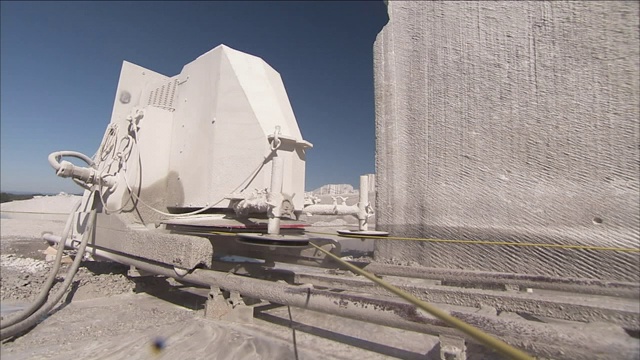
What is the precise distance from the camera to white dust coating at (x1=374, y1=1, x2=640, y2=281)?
2.21 m

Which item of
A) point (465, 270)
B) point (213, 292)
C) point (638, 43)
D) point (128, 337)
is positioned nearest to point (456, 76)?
point (638, 43)

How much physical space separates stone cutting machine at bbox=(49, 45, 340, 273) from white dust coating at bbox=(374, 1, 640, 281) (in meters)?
1.08

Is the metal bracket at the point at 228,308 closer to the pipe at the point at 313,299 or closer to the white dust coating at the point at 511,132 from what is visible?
the pipe at the point at 313,299

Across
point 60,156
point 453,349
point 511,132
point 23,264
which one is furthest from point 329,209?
point 23,264

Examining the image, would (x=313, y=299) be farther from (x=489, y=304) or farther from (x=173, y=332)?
(x=173, y=332)

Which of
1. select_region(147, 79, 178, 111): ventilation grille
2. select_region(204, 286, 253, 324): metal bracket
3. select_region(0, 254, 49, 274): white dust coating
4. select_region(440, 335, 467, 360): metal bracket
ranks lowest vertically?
select_region(0, 254, 49, 274): white dust coating

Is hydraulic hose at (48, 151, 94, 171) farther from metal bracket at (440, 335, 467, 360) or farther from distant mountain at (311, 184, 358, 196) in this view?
distant mountain at (311, 184, 358, 196)

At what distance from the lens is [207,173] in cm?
398

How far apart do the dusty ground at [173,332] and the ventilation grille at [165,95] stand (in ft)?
8.12

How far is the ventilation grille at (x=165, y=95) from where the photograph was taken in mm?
4965

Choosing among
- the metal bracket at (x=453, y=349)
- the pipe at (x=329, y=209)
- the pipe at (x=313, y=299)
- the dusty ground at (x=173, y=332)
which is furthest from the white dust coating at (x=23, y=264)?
the metal bracket at (x=453, y=349)

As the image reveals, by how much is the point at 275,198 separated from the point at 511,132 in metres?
1.99

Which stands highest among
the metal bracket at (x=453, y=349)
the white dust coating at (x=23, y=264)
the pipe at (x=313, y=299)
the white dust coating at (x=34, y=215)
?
the white dust coating at (x=34, y=215)

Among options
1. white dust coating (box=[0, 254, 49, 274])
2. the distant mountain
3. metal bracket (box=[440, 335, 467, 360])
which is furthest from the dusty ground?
the distant mountain
